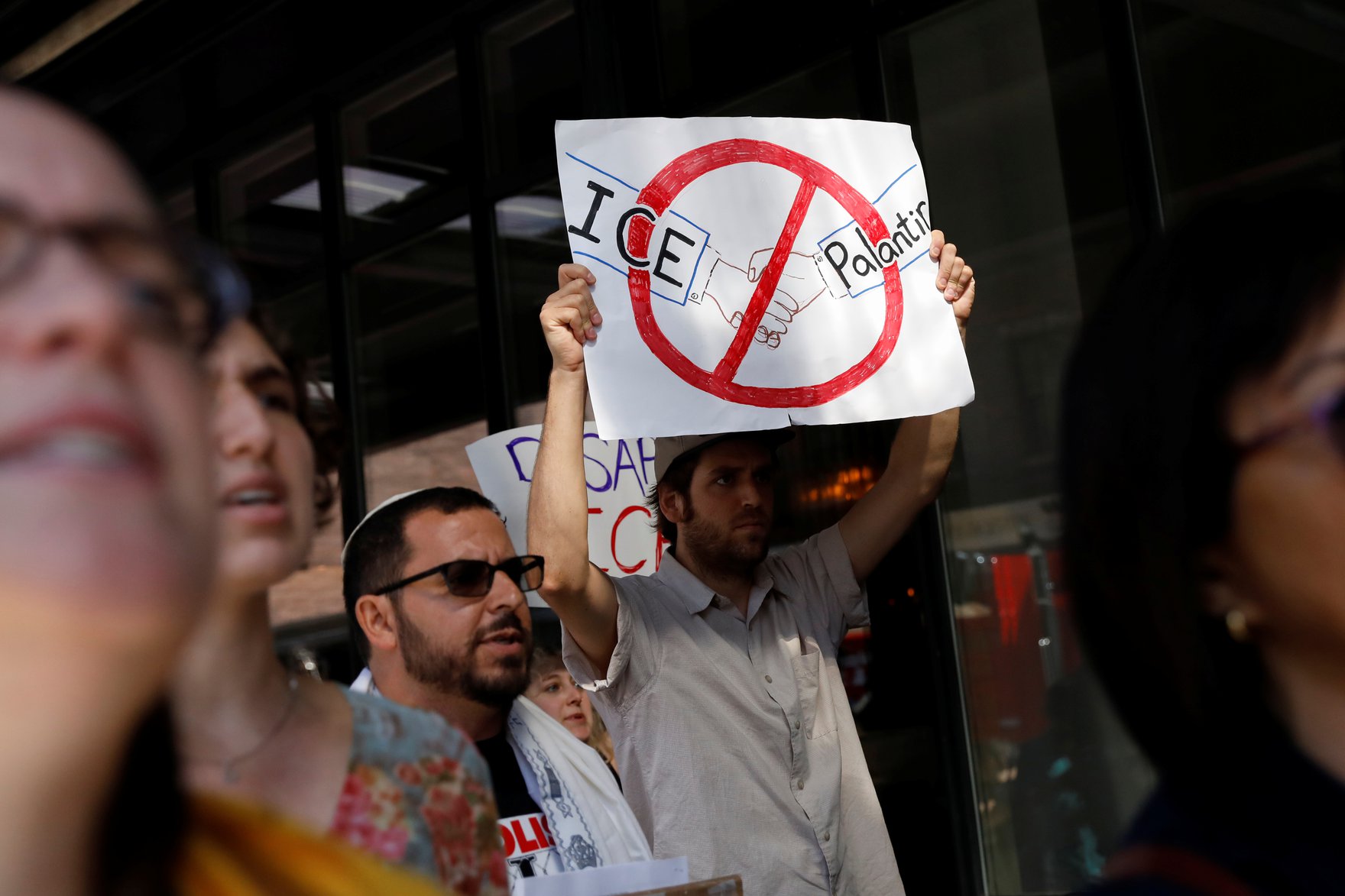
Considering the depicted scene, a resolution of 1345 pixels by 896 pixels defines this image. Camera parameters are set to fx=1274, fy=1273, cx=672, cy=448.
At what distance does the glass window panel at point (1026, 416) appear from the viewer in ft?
11.9

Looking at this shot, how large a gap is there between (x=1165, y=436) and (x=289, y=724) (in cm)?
70

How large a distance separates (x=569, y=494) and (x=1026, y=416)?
176 centimetres

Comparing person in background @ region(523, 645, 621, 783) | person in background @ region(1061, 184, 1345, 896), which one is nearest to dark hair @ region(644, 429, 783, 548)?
person in background @ region(523, 645, 621, 783)

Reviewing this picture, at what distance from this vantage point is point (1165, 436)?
1.00m

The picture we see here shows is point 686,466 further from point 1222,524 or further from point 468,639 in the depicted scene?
point 1222,524

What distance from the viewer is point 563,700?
3785mm

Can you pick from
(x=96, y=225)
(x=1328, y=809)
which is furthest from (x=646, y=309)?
(x=96, y=225)

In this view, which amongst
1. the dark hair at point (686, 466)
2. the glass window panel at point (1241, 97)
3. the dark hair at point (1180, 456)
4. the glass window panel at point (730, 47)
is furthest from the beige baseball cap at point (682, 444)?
the dark hair at point (1180, 456)

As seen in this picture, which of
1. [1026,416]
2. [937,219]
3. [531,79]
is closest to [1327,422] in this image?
[1026,416]

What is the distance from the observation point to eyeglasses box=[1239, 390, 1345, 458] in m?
0.94

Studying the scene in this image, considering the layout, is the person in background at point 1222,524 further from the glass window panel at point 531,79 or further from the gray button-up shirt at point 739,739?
the glass window panel at point 531,79

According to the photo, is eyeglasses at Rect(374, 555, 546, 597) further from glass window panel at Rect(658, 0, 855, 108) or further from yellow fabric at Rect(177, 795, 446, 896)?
glass window panel at Rect(658, 0, 855, 108)

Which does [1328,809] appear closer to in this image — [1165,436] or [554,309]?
[1165,436]

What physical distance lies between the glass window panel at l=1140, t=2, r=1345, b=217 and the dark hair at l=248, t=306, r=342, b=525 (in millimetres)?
2868
